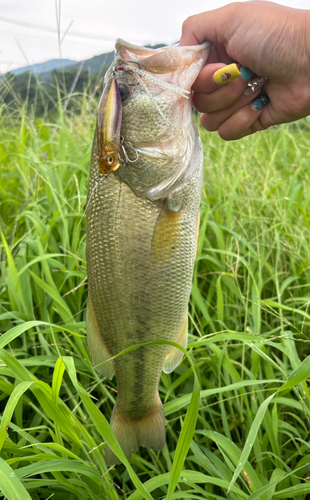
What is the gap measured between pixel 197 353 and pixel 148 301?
0.79 m

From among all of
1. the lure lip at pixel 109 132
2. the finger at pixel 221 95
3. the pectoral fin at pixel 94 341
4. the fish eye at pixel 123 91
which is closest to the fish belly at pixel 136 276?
the pectoral fin at pixel 94 341

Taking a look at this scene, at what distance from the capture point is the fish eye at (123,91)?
134 cm

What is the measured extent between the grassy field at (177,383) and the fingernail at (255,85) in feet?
2.55

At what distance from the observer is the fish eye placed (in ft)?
4.39

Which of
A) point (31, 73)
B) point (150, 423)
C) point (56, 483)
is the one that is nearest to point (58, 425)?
point (56, 483)

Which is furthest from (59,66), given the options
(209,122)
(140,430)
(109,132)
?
(140,430)

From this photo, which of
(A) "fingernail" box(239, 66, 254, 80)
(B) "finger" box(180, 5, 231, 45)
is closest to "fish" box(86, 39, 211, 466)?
(B) "finger" box(180, 5, 231, 45)

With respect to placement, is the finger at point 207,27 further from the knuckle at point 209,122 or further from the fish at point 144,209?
the knuckle at point 209,122

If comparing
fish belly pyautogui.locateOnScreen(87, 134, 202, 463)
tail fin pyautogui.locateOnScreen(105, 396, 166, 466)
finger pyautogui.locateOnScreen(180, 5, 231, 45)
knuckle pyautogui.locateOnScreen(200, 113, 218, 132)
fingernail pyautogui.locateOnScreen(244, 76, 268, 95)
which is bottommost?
tail fin pyautogui.locateOnScreen(105, 396, 166, 466)

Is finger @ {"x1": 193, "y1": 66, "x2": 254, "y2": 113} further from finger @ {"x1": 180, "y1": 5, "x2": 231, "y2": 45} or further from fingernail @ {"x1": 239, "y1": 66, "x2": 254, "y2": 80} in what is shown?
finger @ {"x1": 180, "y1": 5, "x2": 231, "y2": 45}

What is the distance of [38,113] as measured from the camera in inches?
162

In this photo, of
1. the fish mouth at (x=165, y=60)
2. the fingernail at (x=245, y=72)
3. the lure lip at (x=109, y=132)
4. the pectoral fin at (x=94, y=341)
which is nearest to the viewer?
the lure lip at (x=109, y=132)

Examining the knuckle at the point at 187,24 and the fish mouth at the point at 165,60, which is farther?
the knuckle at the point at 187,24

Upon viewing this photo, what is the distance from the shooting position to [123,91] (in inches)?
53.1
